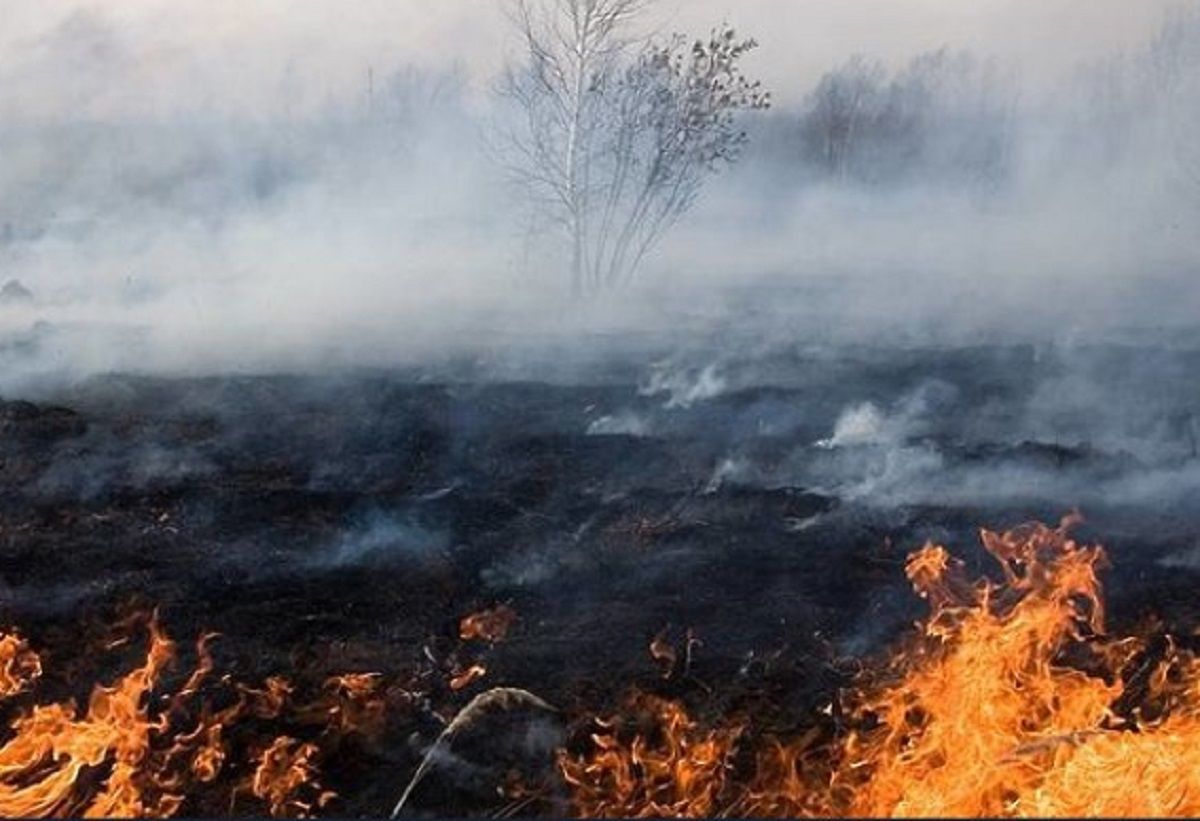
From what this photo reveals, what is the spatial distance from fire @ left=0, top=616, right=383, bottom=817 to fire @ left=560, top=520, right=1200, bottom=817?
1571 mm

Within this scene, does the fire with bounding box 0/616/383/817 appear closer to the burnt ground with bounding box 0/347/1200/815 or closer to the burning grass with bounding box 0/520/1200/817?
the burning grass with bounding box 0/520/1200/817

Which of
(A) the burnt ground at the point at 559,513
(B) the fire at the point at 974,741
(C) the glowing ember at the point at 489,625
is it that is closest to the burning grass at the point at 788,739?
(B) the fire at the point at 974,741

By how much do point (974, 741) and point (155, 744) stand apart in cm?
486

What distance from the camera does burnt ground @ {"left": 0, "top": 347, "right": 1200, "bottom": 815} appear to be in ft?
26.6

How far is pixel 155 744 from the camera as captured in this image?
281 inches

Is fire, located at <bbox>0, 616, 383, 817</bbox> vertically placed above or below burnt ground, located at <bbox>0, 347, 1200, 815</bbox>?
below

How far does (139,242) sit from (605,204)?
630 inches

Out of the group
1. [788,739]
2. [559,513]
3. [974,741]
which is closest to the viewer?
[974,741]

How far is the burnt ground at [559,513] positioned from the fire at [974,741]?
0.43 metres

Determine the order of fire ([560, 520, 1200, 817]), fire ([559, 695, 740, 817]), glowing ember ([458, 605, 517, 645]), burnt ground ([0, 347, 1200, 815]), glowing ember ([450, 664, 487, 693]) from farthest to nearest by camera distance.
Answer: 1. glowing ember ([458, 605, 517, 645])
2. burnt ground ([0, 347, 1200, 815])
3. glowing ember ([450, 664, 487, 693])
4. fire ([559, 695, 740, 817])
5. fire ([560, 520, 1200, 817])

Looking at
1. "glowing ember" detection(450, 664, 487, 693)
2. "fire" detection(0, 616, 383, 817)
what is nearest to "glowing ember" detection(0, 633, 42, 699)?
"fire" detection(0, 616, 383, 817)

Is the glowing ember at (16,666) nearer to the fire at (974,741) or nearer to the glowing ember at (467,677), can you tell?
the glowing ember at (467,677)

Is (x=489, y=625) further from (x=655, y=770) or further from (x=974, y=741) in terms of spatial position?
(x=974, y=741)

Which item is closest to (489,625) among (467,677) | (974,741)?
(467,677)
